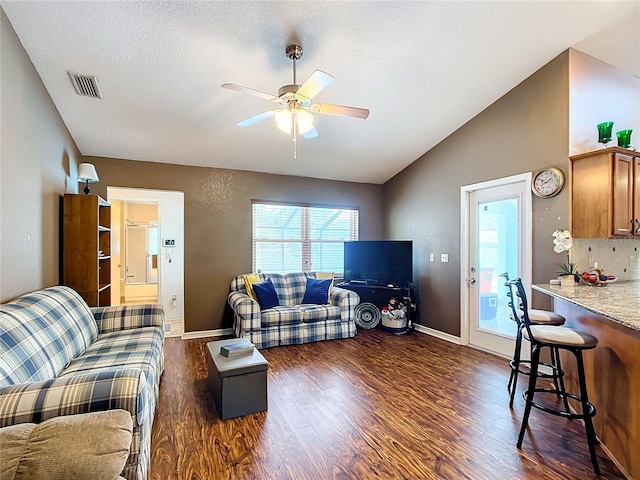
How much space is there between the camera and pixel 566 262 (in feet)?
10.3

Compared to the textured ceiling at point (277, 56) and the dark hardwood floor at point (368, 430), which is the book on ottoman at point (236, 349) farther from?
the textured ceiling at point (277, 56)

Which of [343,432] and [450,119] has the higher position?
[450,119]

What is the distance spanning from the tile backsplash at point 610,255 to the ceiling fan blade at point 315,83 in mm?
2792

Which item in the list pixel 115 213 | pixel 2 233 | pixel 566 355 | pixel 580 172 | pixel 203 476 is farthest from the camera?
pixel 115 213

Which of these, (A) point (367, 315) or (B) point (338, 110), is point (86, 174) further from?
(A) point (367, 315)

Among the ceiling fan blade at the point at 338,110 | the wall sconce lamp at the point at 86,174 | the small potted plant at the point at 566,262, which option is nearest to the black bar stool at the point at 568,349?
the small potted plant at the point at 566,262

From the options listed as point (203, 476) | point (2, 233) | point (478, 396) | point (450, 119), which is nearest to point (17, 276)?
point (2, 233)

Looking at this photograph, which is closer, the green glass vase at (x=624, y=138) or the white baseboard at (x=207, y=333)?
the green glass vase at (x=624, y=138)

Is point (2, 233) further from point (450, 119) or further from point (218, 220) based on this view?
point (450, 119)

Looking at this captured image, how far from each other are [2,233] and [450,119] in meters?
4.47

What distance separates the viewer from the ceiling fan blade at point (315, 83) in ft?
7.10

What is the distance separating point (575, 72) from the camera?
315cm

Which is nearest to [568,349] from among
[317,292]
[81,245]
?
[317,292]

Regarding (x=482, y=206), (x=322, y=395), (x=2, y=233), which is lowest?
(x=322, y=395)
